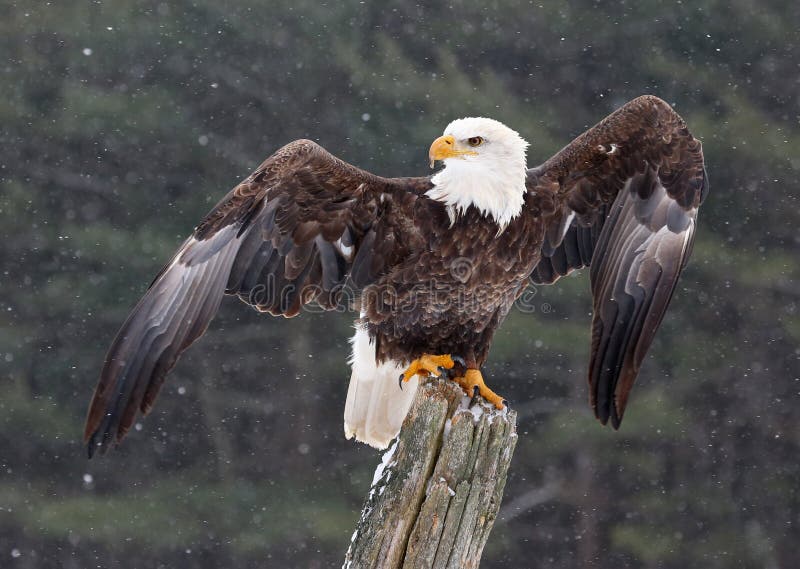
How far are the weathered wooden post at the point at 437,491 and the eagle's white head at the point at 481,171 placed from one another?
110cm

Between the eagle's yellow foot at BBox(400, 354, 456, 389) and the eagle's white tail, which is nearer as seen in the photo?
the eagle's yellow foot at BBox(400, 354, 456, 389)

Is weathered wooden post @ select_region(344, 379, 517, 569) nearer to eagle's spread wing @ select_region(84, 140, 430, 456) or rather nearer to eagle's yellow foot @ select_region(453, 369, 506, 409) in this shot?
eagle's yellow foot @ select_region(453, 369, 506, 409)

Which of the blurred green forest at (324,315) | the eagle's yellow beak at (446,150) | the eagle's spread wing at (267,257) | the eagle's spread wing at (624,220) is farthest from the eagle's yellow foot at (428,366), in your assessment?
the blurred green forest at (324,315)

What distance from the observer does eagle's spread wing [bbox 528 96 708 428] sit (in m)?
5.04

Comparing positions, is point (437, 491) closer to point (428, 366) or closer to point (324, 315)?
point (428, 366)

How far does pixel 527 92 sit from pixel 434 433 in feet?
29.2

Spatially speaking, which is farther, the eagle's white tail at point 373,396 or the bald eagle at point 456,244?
the eagle's white tail at point 373,396

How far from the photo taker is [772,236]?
11797mm

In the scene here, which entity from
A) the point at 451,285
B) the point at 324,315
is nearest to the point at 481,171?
the point at 451,285

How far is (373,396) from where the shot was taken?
5426mm

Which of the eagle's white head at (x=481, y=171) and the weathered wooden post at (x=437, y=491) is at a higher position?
the eagle's white head at (x=481, y=171)

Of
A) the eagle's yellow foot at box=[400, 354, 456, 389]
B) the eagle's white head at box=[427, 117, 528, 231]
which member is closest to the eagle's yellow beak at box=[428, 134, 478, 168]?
the eagle's white head at box=[427, 117, 528, 231]

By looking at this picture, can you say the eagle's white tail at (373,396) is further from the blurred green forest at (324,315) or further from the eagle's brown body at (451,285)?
the blurred green forest at (324,315)

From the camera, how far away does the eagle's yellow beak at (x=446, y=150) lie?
4.87 metres
